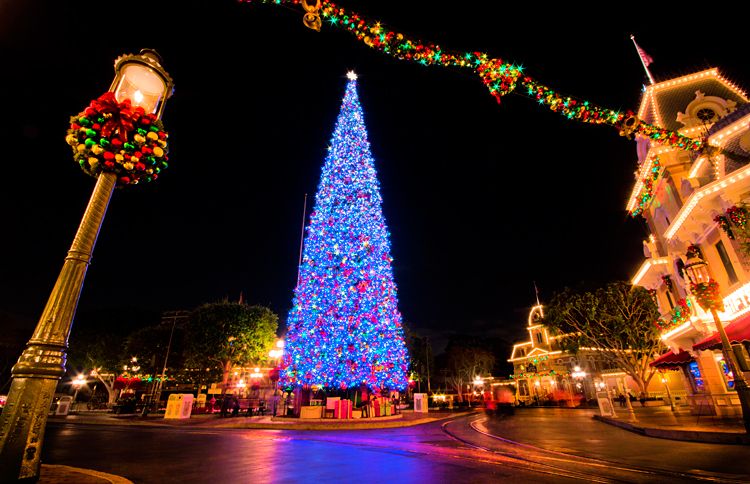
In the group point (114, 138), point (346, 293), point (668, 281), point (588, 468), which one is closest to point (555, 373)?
point (668, 281)

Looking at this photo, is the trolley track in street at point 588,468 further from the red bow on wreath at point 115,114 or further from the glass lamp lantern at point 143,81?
the glass lamp lantern at point 143,81

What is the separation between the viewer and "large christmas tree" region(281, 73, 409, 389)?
19234mm

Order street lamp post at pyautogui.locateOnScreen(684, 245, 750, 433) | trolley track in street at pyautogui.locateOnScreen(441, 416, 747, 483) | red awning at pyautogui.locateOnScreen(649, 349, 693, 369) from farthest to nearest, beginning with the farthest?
red awning at pyautogui.locateOnScreen(649, 349, 693, 369) < street lamp post at pyautogui.locateOnScreen(684, 245, 750, 433) < trolley track in street at pyautogui.locateOnScreen(441, 416, 747, 483)

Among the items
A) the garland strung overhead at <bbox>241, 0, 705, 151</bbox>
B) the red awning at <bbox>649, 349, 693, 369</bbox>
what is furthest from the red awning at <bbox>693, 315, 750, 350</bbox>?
the red awning at <bbox>649, 349, 693, 369</bbox>

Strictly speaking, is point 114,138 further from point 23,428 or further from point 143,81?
point 23,428

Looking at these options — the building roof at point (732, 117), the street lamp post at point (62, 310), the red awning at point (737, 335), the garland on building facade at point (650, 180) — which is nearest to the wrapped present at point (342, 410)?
the red awning at point (737, 335)

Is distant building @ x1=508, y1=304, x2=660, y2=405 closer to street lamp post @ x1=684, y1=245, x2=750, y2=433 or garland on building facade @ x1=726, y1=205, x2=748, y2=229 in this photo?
street lamp post @ x1=684, y1=245, x2=750, y2=433

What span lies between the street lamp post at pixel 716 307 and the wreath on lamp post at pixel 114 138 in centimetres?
1537

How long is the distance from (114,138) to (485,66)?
8.01 metres

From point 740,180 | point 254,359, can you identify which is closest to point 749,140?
point 740,180

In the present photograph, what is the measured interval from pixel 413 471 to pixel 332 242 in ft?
50.7

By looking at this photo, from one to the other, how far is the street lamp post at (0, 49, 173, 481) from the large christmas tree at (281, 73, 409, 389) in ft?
50.2

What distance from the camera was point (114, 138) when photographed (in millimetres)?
5090

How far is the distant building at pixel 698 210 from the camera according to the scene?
12.5 metres
